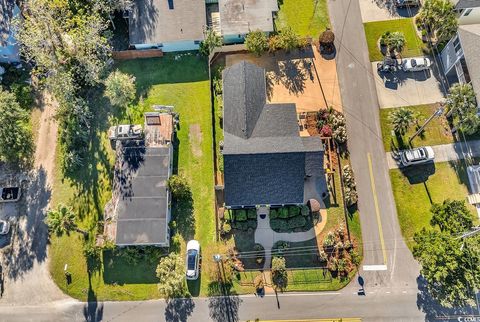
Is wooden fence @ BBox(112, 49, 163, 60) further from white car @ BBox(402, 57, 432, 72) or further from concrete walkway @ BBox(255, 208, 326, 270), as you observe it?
white car @ BBox(402, 57, 432, 72)


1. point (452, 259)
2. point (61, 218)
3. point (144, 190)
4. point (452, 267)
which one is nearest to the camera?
point (452, 267)

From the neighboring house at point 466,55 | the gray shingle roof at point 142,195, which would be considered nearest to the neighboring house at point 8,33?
the gray shingle roof at point 142,195

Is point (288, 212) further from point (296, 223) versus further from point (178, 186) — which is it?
point (178, 186)

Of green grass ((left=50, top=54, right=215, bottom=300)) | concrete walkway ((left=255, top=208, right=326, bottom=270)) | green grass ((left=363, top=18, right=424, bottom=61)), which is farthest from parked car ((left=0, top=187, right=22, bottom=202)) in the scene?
green grass ((left=363, top=18, right=424, bottom=61))

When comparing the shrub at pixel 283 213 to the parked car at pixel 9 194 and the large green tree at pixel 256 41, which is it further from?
the parked car at pixel 9 194

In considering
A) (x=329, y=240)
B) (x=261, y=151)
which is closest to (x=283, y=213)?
(x=329, y=240)

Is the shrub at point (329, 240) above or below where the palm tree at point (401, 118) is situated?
below

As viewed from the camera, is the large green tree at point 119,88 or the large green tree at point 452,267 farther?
the large green tree at point 119,88

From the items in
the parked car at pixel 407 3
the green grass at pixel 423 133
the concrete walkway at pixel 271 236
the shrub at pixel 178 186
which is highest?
the parked car at pixel 407 3
